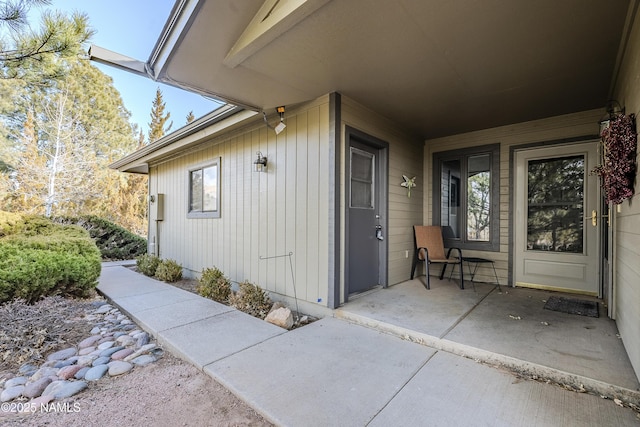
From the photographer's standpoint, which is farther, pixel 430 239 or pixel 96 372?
pixel 430 239

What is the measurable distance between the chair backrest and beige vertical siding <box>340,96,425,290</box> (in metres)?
0.12

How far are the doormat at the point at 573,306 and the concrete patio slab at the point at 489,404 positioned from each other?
5.38 ft

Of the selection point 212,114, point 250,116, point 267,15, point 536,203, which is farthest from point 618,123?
point 212,114

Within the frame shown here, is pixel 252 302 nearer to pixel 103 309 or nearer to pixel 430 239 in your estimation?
pixel 103 309

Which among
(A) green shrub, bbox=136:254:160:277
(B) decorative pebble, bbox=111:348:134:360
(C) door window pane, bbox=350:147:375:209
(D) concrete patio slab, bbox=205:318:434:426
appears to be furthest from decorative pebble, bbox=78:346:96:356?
(A) green shrub, bbox=136:254:160:277

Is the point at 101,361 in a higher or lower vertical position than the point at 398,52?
lower

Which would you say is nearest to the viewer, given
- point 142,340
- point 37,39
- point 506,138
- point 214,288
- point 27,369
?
point 27,369

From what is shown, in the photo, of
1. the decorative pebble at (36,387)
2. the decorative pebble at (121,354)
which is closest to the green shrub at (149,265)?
the decorative pebble at (121,354)

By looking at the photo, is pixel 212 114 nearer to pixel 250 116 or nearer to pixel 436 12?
pixel 250 116

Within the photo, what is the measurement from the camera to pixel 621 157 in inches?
81.2

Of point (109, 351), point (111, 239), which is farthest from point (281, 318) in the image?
point (111, 239)

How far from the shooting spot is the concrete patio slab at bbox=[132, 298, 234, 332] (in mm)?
2971

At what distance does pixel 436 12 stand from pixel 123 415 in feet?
10.4

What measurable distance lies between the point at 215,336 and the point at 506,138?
4616 millimetres
